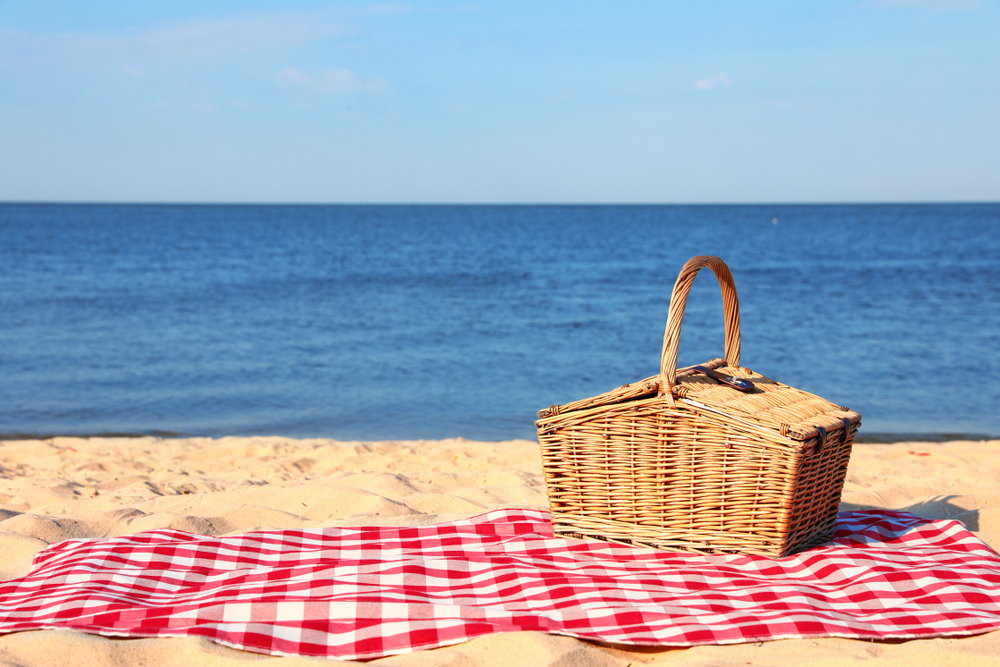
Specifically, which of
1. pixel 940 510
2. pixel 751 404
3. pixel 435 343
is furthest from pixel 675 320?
Result: pixel 435 343

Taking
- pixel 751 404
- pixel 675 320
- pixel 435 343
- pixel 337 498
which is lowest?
pixel 435 343

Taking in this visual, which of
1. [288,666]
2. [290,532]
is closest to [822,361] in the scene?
[290,532]

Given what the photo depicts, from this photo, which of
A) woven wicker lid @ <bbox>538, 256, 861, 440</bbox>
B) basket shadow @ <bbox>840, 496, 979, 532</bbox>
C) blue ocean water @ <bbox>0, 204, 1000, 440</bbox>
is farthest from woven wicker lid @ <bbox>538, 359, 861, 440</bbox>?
blue ocean water @ <bbox>0, 204, 1000, 440</bbox>

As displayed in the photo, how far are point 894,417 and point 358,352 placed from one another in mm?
6956

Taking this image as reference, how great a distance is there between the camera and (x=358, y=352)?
10758mm

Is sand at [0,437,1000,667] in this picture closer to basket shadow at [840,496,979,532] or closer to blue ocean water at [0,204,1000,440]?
basket shadow at [840,496,979,532]

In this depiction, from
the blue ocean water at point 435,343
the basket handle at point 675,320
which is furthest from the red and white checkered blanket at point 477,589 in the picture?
the blue ocean water at point 435,343

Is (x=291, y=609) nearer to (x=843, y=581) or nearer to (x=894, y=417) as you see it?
(x=843, y=581)

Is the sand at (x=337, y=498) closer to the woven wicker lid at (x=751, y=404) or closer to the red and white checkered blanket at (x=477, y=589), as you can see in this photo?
the red and white checkered blanket at (x=477, y=589)

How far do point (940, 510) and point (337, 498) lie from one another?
10.4 ft

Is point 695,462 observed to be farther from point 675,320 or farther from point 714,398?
point 675,320

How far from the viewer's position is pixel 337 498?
3988 millimetres

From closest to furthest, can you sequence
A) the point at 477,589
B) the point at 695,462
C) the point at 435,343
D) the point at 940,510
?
the point at 477,589
the point at 695,462
the point at 940,510
the point at 435,343

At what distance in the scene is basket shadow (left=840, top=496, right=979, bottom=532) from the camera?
359 centimetres
